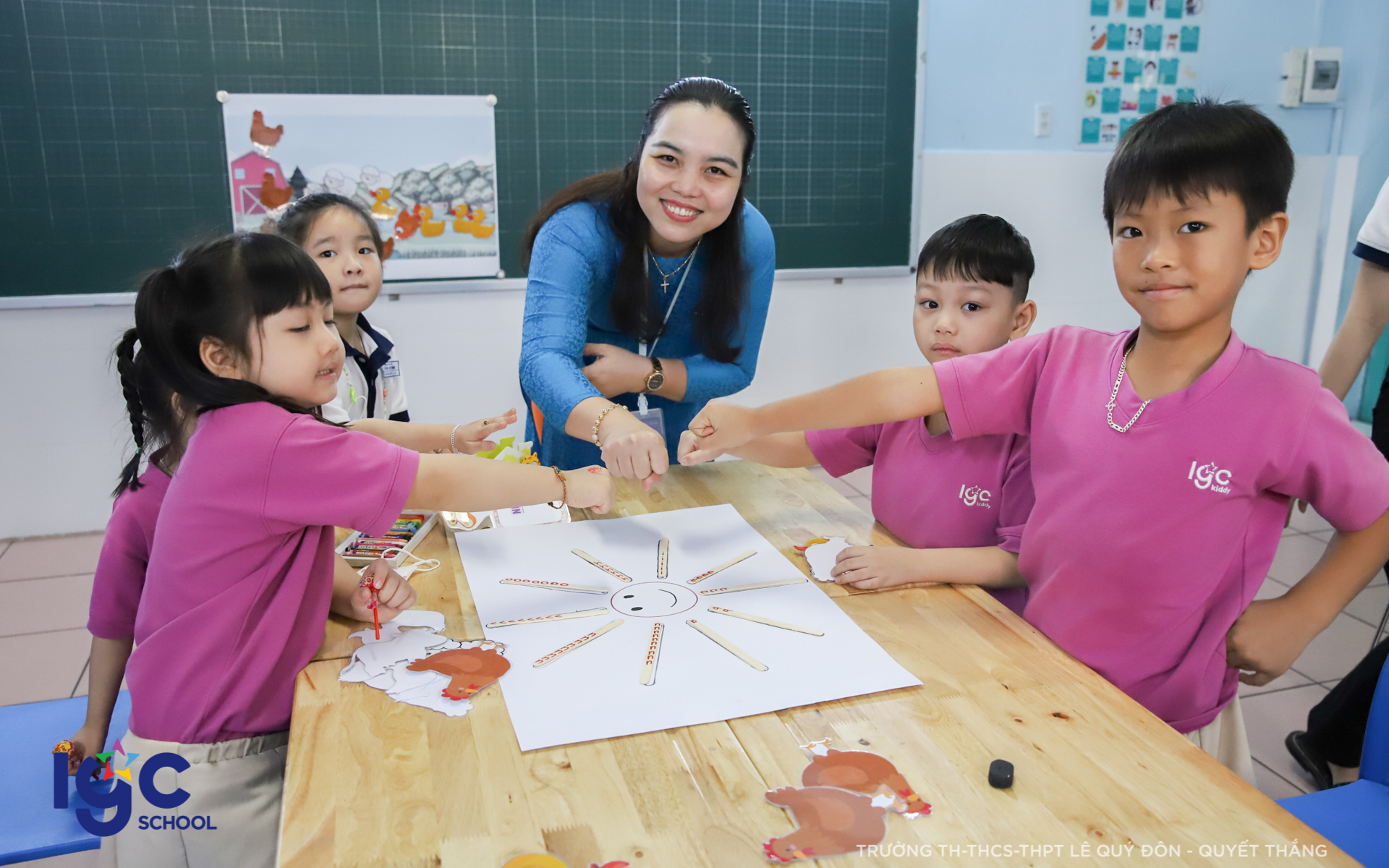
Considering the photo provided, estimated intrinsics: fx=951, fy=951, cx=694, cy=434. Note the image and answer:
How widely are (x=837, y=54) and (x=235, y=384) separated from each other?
9.85 ft

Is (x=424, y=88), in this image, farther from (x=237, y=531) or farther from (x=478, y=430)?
(x=237, y=531)

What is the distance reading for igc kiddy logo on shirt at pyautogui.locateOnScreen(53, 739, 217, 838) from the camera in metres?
1.03

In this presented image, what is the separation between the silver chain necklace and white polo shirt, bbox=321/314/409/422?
4.27ft

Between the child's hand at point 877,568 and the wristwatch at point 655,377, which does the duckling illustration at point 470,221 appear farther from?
the child's hand at point 877,568

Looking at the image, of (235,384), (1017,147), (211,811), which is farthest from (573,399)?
(1017,147)

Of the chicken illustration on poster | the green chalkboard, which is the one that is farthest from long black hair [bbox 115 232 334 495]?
the chicken illustration on poster

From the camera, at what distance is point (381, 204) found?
3.23 metres

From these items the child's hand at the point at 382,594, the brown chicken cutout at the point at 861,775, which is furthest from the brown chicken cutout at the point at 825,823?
the child's hand at the point at 382,594

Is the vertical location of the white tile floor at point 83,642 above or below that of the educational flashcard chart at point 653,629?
below

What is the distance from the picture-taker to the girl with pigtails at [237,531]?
103 cm

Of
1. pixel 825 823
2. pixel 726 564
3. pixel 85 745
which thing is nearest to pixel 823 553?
pixel 726 564

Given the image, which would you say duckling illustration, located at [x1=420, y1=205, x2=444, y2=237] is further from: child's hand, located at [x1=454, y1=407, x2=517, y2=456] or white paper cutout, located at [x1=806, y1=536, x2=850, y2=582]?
white paper cutout, located at [x1=806, y1=536, x2=850, y2=582]

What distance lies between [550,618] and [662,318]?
848 millimetres

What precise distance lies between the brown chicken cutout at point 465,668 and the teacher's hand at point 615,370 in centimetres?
76
